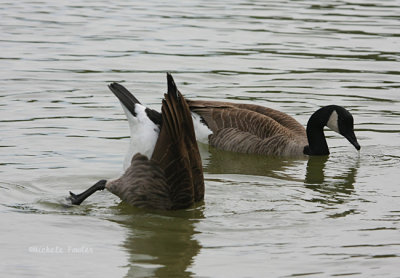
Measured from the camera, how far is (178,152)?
8508 millimetres

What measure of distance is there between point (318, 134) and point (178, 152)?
4207 millimetres

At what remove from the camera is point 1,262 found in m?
7.30

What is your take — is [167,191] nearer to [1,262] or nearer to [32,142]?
[1,262]

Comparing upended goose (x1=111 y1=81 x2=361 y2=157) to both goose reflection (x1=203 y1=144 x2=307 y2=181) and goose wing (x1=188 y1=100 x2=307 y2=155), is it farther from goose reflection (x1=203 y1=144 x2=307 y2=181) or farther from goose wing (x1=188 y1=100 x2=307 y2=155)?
goose reflection (x1=203 y1=144 x2=307 y2=181)

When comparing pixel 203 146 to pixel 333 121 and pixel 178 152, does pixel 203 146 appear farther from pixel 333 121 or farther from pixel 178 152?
pixel 178 152

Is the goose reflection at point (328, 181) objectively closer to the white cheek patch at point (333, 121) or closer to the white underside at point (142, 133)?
the white cheek patch at point (333, 121)

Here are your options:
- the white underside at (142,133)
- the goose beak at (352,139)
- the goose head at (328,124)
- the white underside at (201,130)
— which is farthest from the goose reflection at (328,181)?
the white underside at (142,133)

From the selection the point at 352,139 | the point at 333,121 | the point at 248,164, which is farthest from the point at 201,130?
the point at 352,139

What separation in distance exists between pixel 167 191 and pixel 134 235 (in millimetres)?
779

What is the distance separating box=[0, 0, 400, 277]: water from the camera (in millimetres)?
7656

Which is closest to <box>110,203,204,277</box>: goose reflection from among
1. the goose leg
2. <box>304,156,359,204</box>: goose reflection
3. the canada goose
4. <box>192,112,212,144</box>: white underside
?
the canada goose

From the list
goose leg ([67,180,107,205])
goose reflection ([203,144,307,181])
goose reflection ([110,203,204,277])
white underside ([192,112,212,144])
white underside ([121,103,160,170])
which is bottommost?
goose reflection ([110,203,204,277])

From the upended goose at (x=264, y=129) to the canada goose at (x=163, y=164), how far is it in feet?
11.8

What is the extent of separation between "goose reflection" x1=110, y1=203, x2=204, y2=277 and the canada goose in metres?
0.14
